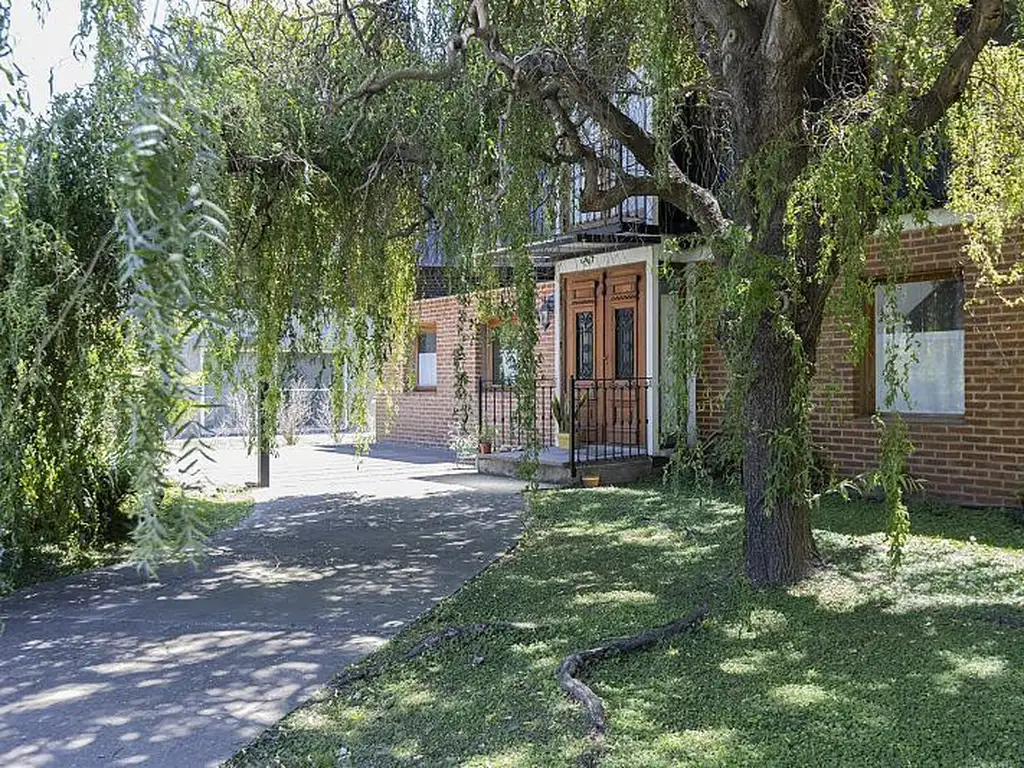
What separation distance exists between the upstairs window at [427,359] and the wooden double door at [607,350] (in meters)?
4.66

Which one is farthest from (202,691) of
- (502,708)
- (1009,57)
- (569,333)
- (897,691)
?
(569,333)

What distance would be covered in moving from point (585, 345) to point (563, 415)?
1.15 metres

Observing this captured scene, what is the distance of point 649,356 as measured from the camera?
38.1 feet

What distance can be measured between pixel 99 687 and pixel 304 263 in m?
3.25

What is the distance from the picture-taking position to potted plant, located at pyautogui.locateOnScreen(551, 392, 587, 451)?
1231 centimetres

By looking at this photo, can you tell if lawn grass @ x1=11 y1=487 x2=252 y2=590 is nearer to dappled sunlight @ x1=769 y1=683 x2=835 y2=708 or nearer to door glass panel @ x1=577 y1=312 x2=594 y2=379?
dappled sunlight @ x1=769 y1=683 x2=835 y2=708

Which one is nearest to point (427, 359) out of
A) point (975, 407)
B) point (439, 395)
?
point (439, 395)

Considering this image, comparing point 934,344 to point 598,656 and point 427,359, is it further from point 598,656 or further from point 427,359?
point 427,359

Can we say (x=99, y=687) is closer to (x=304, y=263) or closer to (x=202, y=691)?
(x=202, y=691)

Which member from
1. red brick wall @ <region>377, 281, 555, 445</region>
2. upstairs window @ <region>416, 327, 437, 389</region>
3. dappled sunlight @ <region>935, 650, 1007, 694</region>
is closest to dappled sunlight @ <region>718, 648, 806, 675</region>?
dappled sunlight @ <region>935, 650, 1007, 694</region>

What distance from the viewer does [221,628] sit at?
5.42 meters

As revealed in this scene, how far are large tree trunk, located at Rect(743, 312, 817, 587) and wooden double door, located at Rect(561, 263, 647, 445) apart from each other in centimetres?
607

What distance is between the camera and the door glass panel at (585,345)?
41.9 feet

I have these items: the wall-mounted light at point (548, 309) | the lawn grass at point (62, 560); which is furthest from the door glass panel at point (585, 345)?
the lawn grass at point (62, 560)
